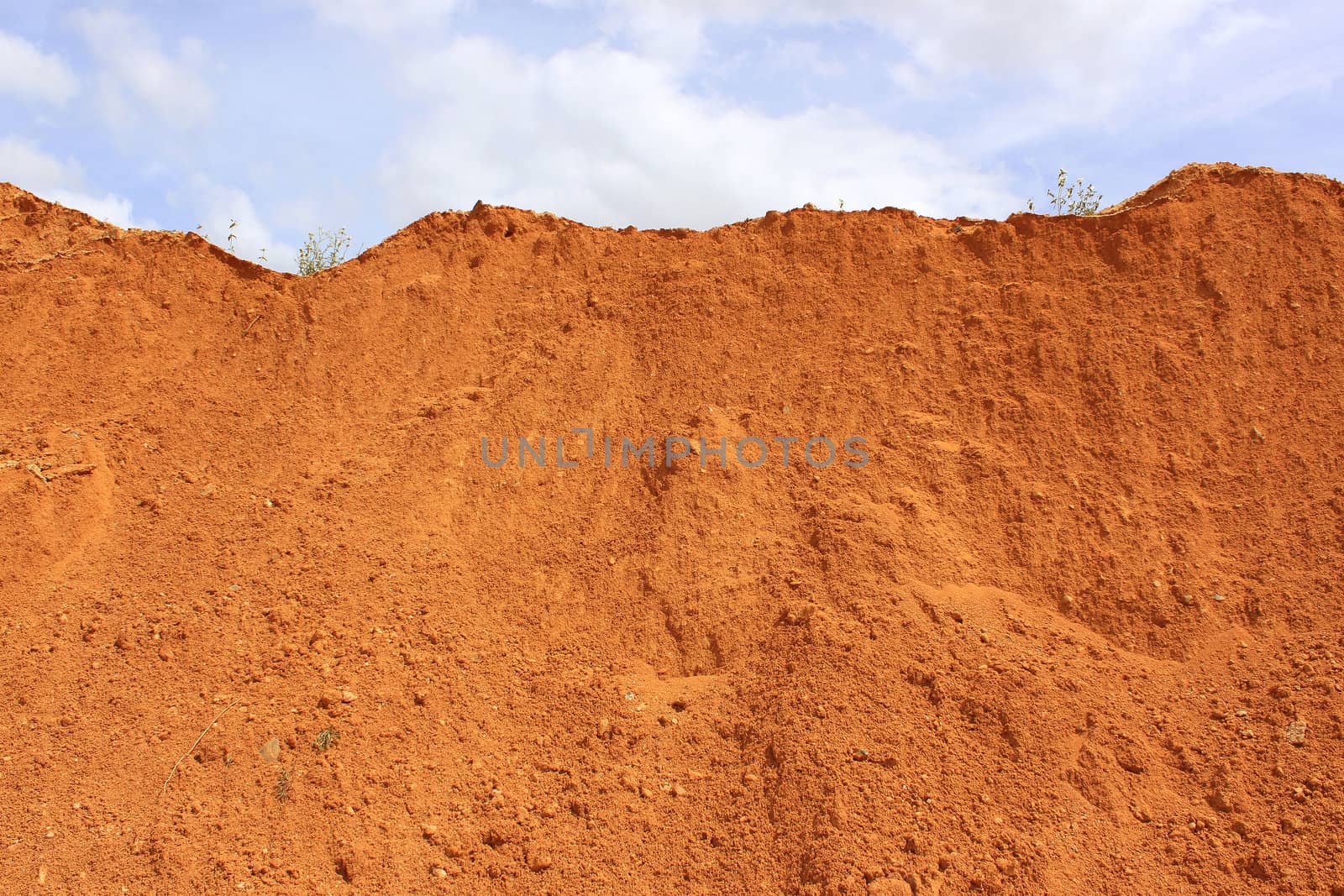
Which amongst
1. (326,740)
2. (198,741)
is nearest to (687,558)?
(326,740)

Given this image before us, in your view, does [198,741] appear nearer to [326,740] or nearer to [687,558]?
[326,740]

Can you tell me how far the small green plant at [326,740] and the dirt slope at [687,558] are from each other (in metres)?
0.04

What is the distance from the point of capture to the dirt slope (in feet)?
13.2

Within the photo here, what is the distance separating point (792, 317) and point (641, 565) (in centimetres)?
259

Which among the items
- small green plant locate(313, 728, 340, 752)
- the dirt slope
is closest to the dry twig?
the dirt slope

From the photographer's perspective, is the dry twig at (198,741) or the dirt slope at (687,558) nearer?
the dirt slope at (687,558)

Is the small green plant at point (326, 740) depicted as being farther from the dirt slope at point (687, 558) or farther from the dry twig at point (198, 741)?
the dry twig at point (198, 741)

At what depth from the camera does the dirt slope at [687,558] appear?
404cm

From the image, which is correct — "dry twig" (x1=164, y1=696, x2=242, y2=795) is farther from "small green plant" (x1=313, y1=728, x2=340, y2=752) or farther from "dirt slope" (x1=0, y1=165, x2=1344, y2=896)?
"small green plant" (x1=313, y1=728, x2=340, y2=752)

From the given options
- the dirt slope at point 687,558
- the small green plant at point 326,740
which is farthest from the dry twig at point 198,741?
the small green plant at point 326,740

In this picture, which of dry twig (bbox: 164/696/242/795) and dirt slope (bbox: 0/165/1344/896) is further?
dry twig (bbox: 164/696/242/795)

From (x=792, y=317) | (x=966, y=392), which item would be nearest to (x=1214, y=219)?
(x=966, y=392)

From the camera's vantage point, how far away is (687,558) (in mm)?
5418

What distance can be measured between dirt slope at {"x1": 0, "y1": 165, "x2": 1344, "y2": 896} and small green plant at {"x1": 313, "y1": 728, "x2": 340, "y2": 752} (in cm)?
4
